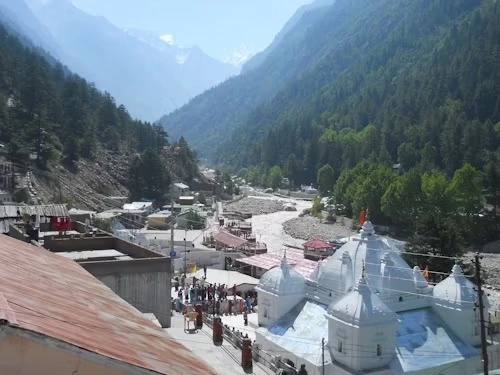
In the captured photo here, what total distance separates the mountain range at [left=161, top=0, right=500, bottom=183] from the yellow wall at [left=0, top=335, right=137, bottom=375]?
7395 cm

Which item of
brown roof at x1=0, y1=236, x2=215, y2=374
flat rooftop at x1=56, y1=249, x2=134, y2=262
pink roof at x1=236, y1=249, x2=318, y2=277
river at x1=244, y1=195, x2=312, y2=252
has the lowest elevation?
river at x1=244, y1=195, x2=312, y2=252

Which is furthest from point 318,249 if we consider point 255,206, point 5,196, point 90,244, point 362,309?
point 255,206

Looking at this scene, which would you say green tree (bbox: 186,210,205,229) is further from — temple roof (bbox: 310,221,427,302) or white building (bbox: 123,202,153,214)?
temple roof (bbox: 310,221,427,302)

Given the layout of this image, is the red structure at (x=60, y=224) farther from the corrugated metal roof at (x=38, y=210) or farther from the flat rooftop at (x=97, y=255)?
the flat rooftop at (x=97, y=255)

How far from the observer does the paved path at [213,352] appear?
12328 mm

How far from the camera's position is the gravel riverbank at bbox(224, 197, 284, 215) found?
3201 inches

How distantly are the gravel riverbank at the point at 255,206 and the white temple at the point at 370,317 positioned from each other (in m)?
57.5

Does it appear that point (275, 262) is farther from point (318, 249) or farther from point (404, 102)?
point (404, 102)

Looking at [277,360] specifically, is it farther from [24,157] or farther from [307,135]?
[307,135]

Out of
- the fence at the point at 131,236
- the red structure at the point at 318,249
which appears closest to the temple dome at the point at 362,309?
the fence at the point at 131,236

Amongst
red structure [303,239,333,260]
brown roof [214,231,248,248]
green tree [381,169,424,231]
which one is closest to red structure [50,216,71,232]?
brown roof [214,231,248,248]

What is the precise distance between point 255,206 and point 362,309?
68088 millimetres

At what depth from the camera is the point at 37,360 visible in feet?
10.3

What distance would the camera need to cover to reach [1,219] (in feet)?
114
